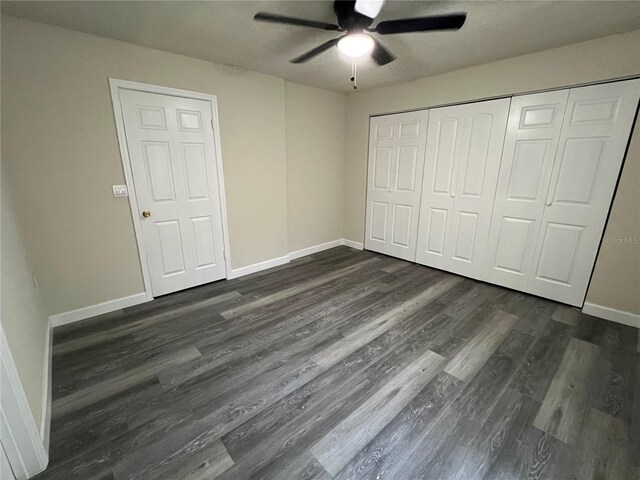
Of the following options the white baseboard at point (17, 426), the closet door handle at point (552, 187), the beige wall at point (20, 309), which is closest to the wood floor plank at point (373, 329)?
the closet door handle at point (552, 187)

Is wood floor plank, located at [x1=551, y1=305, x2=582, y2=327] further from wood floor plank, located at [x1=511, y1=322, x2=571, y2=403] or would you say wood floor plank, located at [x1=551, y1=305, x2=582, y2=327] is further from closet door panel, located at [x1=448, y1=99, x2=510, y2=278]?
closet door panel, located at [x1=448, y1=99, x2=510, y2=278]

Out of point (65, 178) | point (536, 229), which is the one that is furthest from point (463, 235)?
point (65, 178)

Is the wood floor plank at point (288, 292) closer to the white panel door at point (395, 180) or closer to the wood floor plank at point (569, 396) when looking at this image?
the white panel door at point (395, 180)

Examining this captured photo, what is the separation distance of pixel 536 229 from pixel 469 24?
2.08 metres

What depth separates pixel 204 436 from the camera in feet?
4.88

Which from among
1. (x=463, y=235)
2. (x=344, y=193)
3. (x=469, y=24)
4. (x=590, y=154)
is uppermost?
(x=469, y=24)

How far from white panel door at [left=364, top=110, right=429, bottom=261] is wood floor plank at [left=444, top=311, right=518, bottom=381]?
1.59 metres

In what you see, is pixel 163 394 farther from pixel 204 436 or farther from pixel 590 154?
pixel 590 154

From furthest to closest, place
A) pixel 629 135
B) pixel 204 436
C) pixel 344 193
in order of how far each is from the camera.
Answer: pixel 344 193, pixel 629 135, pixel 204 436

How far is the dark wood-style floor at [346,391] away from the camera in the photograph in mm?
1361

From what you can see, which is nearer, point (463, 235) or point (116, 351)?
point (116, 351)

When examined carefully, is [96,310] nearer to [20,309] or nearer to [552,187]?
[20,309]

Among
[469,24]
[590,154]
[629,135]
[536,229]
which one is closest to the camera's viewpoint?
[469,24]

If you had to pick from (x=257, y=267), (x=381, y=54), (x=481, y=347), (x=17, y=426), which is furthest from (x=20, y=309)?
(x=481, y=347)
